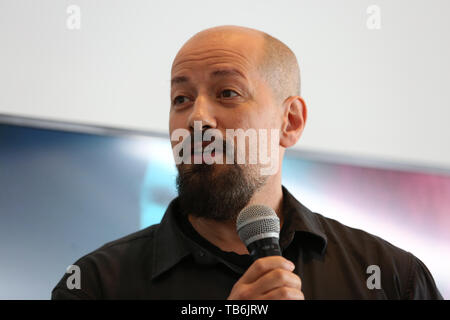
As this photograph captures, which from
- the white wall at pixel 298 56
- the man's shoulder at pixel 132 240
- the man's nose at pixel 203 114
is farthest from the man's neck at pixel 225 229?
the white wall at pixel 298 56

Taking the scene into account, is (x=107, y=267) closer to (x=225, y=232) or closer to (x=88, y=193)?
(x=225, y=232)

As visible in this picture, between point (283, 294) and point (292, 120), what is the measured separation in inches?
23.6

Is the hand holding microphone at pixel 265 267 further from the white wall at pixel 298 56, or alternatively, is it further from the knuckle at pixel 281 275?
the white wall at pixel 298 56

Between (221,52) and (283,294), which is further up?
(221,52)

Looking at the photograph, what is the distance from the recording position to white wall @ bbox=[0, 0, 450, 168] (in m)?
1.79

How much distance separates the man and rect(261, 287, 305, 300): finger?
9.8 inches

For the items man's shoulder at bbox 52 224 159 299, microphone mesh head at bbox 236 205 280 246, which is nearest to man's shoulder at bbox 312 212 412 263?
microphone mesh head at bbox 236 205 280 246

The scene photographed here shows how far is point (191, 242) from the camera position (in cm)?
121

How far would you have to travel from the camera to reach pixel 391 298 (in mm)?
1209

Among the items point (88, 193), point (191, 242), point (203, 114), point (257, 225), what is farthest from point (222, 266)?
point (88, 193)

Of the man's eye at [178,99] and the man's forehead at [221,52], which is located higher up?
the man's forehead at [221,52]

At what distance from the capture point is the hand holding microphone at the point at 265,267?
0.88 meters
